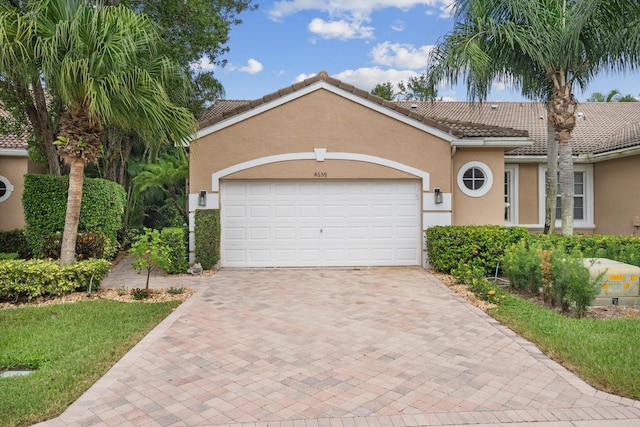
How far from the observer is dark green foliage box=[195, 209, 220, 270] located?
11352 mm

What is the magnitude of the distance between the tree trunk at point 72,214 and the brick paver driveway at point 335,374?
3166 millimetres

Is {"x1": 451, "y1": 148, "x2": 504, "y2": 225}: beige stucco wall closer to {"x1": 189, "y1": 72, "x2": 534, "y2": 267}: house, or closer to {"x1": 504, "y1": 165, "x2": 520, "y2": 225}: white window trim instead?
{"x1": 189, "y1": 72, "x2": 534, "y2": 267}: house

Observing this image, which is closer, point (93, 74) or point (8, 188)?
point (93, 74)

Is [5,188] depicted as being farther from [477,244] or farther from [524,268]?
[524,268]

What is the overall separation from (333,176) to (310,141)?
3.85ft

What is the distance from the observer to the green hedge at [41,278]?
8086mm

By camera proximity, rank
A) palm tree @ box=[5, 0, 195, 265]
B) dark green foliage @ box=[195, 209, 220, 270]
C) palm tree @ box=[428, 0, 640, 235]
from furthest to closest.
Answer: dark green foliage @ box=[195, 209, 220, 270] → palm tree @ box=[428, 0, 640, 235] → palm tree @ box=[5, 0, 195, 265]

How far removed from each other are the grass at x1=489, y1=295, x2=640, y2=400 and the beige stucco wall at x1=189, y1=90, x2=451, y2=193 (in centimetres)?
570

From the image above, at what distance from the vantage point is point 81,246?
10.3 m

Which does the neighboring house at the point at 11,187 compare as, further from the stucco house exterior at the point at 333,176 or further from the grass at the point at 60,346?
the grass at the point at 60,346

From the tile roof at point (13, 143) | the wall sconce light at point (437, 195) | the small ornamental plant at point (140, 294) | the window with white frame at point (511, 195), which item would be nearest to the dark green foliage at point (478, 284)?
the wall sconce light at point (437, 195)

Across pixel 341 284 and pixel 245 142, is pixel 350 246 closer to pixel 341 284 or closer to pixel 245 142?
pixel 341 284

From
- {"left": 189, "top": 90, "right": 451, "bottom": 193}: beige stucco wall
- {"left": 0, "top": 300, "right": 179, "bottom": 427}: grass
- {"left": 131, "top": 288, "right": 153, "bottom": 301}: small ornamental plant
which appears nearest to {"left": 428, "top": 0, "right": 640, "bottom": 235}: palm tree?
{"left": 189, "top": 90, "right": 451, "bottom": 193}: beige stucco wall

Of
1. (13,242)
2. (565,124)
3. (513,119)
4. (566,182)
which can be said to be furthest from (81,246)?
(513,119)
